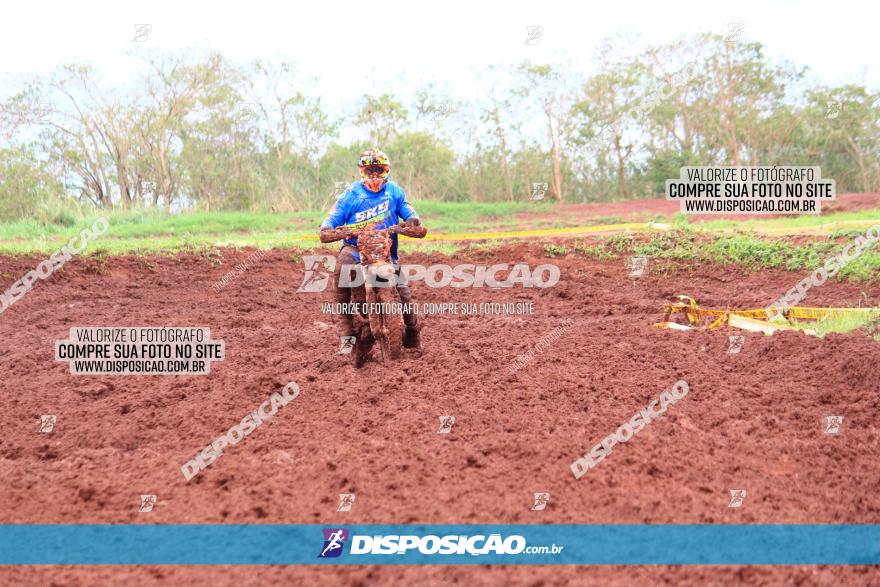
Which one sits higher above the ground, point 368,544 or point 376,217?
point 376,217

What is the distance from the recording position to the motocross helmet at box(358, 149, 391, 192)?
259 inches

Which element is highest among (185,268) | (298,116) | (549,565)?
(298,116)

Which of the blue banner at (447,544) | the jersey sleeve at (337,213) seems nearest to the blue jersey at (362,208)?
the jersey sleeve at (337,213)

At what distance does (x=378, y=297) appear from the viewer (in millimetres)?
6562

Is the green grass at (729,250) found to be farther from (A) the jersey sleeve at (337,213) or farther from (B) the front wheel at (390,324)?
(A) the jersey sleeve at (337,213)

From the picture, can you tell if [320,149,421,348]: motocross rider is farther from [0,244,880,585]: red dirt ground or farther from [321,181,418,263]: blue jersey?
[0,244,880,585]: red dirt ground

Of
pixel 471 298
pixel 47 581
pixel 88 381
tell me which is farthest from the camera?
pixel 471 298

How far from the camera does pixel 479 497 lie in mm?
3707

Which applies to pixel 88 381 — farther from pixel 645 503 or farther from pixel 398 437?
pixel 645 503

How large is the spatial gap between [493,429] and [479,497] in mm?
1142

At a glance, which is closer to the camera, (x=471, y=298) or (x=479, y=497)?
(x=479, y=497)

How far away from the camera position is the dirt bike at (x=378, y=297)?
6.47 metres

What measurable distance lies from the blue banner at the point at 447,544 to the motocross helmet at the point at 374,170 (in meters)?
3.91

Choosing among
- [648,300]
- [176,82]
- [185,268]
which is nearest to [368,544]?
[648,300]
